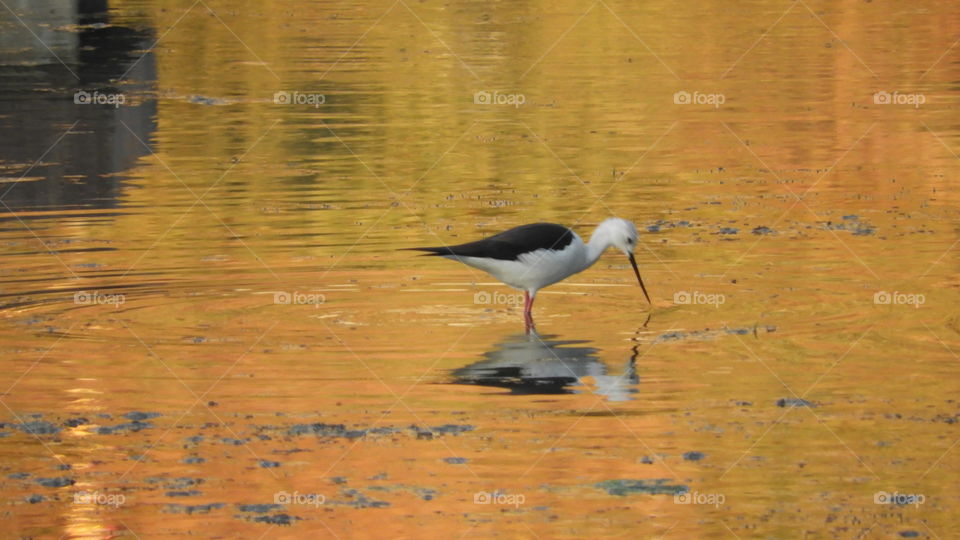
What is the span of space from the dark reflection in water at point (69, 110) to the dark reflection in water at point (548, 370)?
24.1ft

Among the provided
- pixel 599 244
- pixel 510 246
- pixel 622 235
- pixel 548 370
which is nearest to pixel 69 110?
pixel 599 244

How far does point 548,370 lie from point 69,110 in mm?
14994

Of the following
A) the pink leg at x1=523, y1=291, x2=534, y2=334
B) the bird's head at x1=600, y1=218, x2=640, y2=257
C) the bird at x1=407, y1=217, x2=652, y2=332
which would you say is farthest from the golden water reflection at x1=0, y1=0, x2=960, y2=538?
the bird's head at x1=600, y1=218, x2=640, y2=257

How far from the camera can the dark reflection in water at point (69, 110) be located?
19.5 metres

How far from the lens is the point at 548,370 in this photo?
1155cm

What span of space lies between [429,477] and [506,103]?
1620 cm

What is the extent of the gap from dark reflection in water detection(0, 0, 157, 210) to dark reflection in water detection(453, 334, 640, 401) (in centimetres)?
734

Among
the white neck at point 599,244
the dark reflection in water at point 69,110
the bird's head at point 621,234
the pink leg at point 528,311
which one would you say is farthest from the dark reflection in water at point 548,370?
the dark reflection in water at point 69,110

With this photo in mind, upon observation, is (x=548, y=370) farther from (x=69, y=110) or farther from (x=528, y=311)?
(x=69, y=110)

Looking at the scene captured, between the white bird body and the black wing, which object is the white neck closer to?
the white bird body

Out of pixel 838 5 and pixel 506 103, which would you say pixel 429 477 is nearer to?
pixel 506 103

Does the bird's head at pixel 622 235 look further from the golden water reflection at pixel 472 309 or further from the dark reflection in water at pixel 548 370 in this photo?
the dark reflection in water at pixel 548 370

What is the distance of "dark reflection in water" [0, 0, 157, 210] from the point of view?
63.9 ft

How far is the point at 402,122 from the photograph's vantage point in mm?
23484
